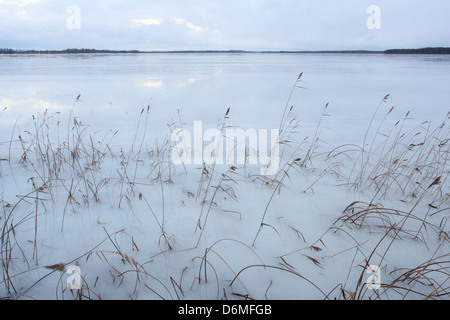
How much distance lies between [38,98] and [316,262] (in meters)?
8.23

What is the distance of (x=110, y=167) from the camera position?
2844 mm

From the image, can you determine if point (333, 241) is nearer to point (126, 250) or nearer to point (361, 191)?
point (361, 191)

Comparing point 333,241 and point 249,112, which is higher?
point 249,112

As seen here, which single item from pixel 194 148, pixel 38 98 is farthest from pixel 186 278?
pixel 38 98

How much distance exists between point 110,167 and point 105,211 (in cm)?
99

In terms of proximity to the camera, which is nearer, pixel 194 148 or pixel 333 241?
pixel 333 241

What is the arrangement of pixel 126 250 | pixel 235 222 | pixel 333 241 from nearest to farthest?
1. pixel 126 250
2. pixel 333 241
3. pixel 235 222

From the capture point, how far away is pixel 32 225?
178 cm

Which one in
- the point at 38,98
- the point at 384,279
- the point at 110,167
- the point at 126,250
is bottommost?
the point at 384,279

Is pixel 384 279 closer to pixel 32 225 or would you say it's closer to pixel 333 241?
pixel 333 241
